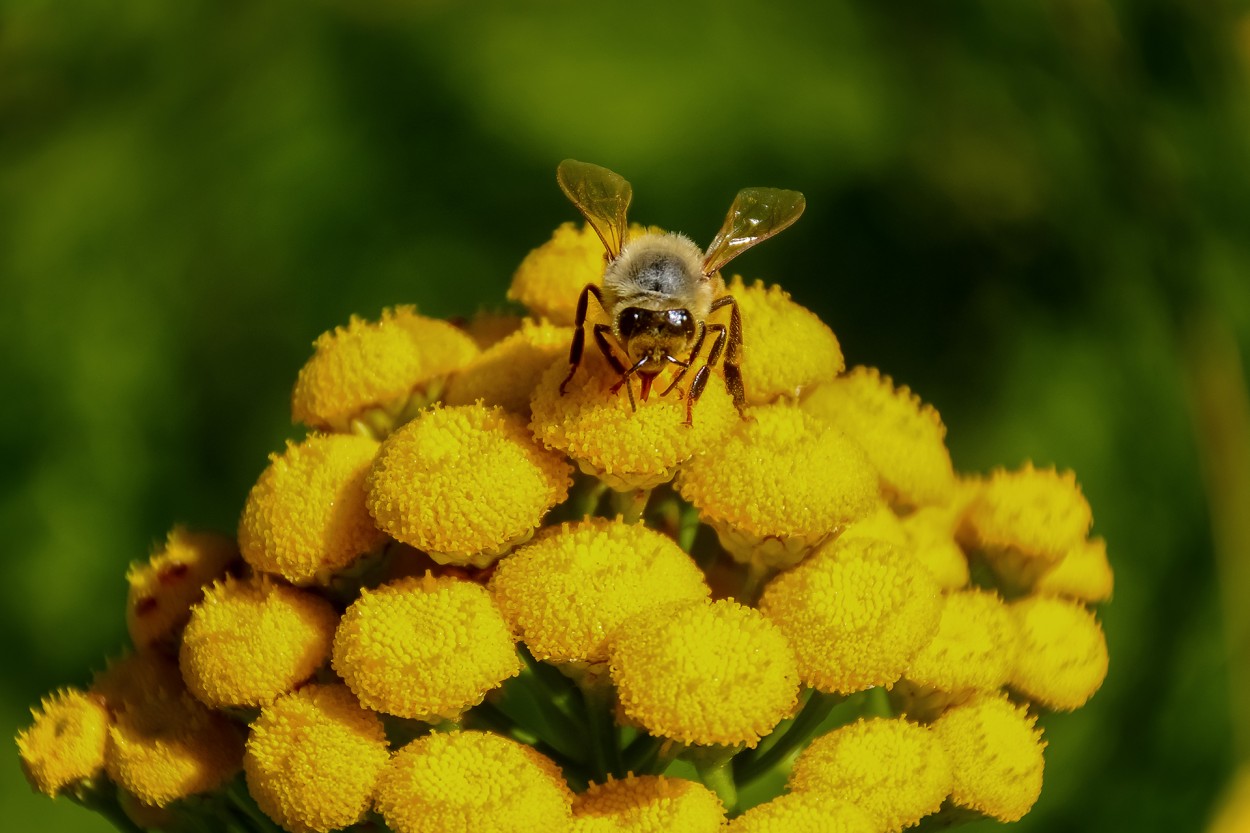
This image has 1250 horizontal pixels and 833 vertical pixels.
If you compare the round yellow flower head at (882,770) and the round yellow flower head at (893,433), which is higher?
the round yellow flower head at (893,433)

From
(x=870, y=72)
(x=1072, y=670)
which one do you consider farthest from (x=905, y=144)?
(x=1072, y=670)

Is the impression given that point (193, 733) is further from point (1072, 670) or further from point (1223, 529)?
Answer: point (1223, 529)

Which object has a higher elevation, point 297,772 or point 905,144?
point 905,144

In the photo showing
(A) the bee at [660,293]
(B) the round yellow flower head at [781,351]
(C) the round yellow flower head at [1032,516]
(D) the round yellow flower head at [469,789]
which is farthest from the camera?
(C) the round yellow flower head at [1032,516]

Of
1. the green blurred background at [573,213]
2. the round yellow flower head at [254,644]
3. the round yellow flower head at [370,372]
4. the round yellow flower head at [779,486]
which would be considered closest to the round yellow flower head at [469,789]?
the round yellow flower head at [254,644]

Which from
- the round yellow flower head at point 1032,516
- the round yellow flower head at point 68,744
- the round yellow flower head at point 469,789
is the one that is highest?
the round yellow flower head at point 1032,516

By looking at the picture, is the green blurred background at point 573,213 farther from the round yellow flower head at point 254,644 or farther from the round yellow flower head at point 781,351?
the round yellow flower head at point 254,644
